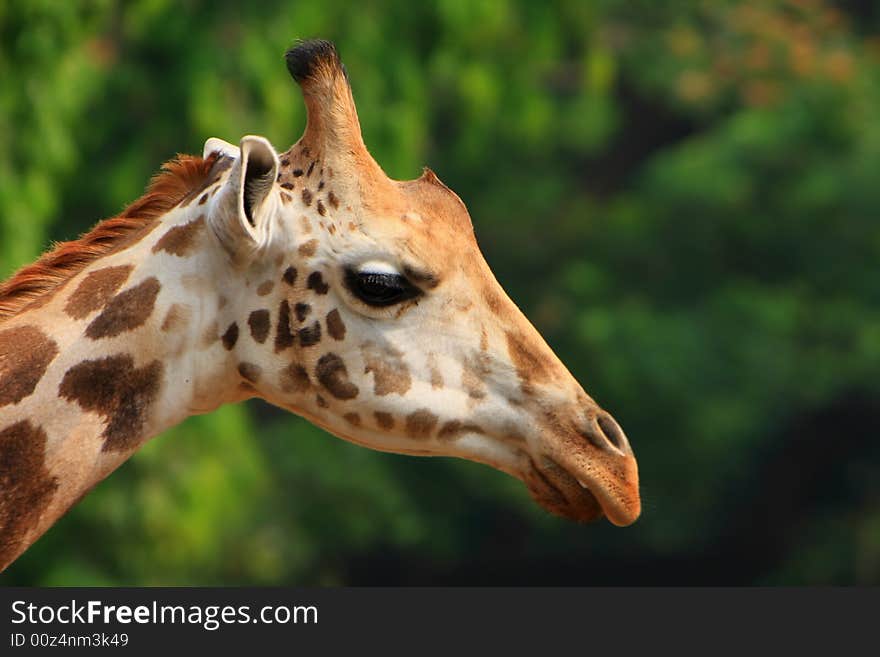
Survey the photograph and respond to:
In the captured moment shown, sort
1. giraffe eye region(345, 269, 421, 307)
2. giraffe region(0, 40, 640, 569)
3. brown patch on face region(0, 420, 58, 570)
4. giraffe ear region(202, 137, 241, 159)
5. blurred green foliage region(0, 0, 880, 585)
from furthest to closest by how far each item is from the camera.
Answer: blurred green foliage region(0, 0, 880, 585)
giraffe ear region(202, 137, 241, 159)
giraffe eye region(345, 269, 421, 307)
giraffe region(0, 40, 640, 569)
brown patch on face region(0, 420, 58, 570)

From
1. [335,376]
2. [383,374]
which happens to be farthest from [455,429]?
[335,376]

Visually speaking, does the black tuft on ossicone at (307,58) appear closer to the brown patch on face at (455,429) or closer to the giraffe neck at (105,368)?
the giraffe neck at (105,368)

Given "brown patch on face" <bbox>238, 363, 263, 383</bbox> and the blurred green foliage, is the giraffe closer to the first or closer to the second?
"brown patch on face" <bbox>238, 363, 263, 383</bbox>

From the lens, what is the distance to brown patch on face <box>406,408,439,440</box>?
4.17 metres

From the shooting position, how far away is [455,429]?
165 inches

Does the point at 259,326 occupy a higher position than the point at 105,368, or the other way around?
the point at 259,326

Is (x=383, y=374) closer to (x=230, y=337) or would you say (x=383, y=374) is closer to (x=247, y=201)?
(x=230, y=337)

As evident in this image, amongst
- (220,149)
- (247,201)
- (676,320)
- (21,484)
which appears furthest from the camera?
(676,320)

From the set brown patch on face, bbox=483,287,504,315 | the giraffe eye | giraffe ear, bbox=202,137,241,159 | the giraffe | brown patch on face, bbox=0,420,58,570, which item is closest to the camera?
brown patch on face, bbox=0,420,58,570

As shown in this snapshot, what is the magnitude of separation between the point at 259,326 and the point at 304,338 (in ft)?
0.39

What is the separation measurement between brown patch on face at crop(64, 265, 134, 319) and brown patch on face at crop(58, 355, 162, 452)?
0.50 feet

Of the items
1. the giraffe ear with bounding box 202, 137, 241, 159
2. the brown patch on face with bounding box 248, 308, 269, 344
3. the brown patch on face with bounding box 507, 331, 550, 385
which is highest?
the giraffe ear with bounding box 202, 137, 241, 159

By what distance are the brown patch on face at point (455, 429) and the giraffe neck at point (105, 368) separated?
22.0 inches

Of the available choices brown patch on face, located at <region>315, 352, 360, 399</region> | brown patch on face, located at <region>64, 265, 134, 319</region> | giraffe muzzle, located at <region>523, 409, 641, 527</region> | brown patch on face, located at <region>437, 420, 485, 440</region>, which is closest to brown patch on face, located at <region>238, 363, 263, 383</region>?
brown patch on face, located at <region>315, 352, 360, 399</region>
